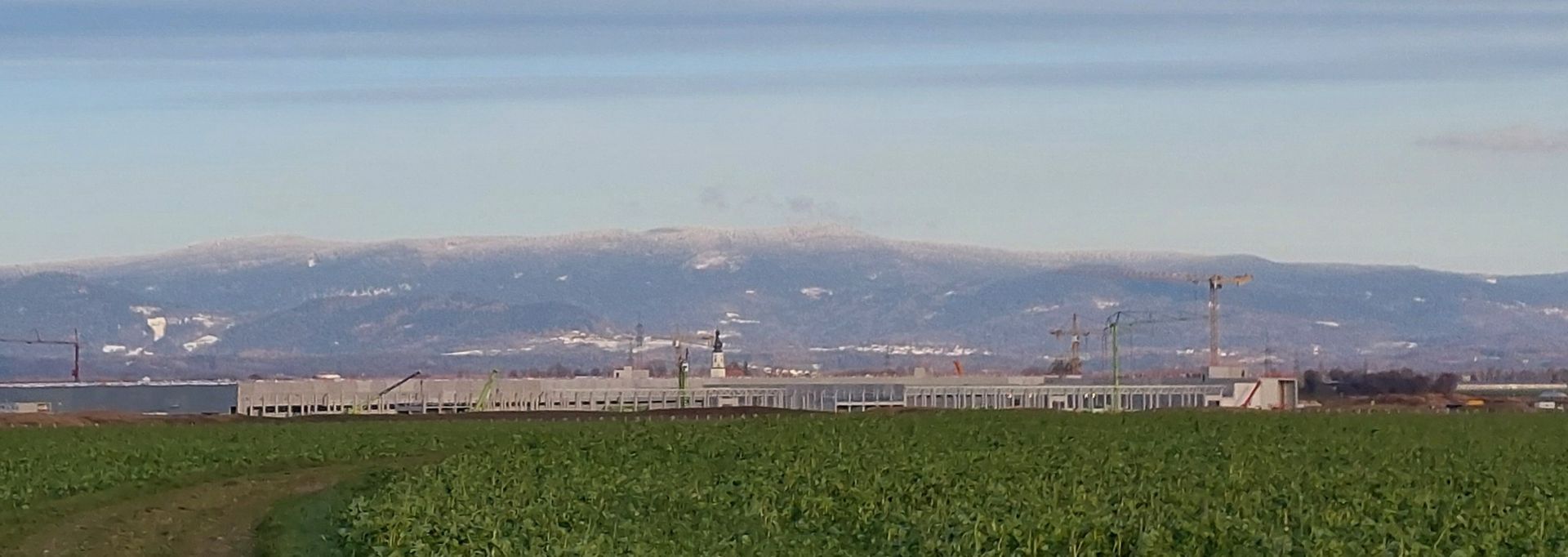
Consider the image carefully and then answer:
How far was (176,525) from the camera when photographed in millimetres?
41219

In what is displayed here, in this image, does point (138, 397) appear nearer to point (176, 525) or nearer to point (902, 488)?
point (176, 525)

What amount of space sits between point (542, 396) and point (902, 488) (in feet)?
484

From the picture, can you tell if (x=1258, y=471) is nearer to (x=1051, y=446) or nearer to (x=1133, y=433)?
(x=1051, y=446)

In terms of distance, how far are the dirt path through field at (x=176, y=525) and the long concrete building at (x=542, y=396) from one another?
4217 inches

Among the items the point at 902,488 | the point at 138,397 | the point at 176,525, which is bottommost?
the point at 176,525

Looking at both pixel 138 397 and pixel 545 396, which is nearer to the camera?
pixel 138 397

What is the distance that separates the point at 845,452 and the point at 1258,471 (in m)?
9.79

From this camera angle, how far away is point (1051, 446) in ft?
164

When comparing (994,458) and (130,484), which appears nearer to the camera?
(994,458)

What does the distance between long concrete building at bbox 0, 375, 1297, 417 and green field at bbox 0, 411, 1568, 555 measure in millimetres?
98204

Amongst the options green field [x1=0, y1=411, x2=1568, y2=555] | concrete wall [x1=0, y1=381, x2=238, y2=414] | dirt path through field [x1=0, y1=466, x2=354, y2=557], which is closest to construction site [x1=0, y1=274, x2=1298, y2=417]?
concrete wall [x1=0, y1=381, x2=238, y2=414]

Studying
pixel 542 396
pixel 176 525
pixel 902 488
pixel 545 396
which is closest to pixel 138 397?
pixel 542 396

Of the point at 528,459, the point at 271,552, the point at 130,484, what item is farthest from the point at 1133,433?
the point at 271,552

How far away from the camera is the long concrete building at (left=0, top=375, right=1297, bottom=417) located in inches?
6604
